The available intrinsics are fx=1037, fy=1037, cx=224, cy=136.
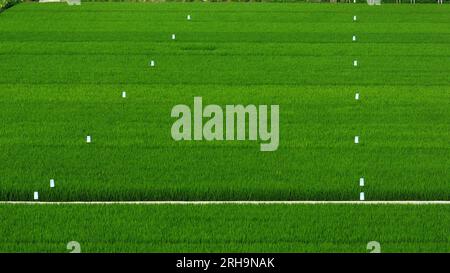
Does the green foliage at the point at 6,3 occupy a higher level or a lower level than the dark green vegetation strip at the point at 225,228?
higher

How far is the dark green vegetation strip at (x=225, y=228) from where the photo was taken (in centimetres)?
1205

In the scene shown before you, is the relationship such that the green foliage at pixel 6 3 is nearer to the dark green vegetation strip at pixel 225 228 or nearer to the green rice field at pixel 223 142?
the green rice field at pixel 223 142

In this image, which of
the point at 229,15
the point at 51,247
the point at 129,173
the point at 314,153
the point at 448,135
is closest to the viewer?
the point at 51,247

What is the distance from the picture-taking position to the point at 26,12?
3803 centimetres

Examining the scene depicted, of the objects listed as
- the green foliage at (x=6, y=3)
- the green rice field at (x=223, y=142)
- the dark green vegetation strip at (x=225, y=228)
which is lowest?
the dark green vegetation strip at (x=225, y=228)

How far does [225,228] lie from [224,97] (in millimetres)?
10064

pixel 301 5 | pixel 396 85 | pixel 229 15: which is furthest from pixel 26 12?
pixel 396 85

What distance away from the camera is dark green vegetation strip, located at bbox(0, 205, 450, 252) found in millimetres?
12055

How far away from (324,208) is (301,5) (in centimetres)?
2750

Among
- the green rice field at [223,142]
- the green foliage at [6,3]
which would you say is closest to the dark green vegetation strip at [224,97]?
the green rice field at [223,142]

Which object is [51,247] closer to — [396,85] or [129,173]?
[129,173]

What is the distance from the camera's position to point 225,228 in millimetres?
12758

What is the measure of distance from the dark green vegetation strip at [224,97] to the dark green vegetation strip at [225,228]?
94 cm

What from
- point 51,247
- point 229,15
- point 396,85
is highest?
point 229,15
